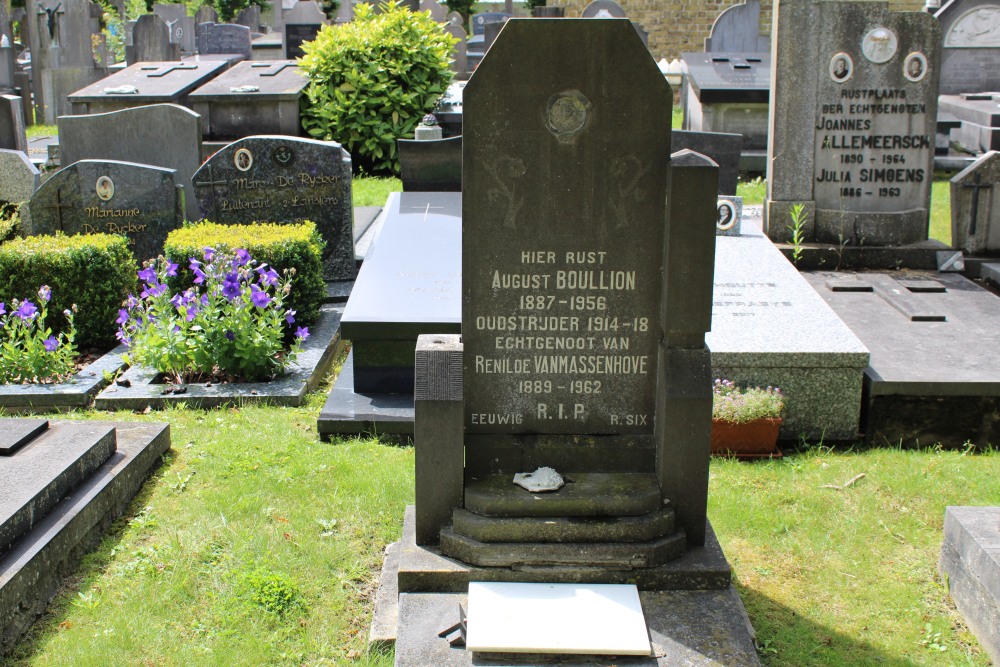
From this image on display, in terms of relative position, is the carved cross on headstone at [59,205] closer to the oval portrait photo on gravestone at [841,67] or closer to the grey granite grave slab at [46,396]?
the grey granite grave slab at [46,396]

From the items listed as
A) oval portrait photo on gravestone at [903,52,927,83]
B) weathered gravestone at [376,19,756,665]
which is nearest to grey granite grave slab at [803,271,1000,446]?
oval portrait photo on gravestone at [903,52,927,83]

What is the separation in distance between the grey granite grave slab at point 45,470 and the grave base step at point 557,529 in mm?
1723

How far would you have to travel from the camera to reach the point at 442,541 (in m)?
3.64

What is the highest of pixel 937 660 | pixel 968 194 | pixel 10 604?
pixel 968 194

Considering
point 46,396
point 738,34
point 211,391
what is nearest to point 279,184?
point 211,391

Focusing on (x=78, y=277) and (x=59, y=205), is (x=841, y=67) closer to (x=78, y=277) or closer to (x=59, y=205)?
(x=78, y=277)

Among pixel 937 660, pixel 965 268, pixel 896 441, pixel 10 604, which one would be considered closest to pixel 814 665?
pixel 937 660

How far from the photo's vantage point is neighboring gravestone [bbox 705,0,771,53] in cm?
2080

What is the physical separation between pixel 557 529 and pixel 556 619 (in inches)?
13.8

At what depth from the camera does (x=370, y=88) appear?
13.4 m

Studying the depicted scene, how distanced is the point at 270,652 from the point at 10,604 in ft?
3.10

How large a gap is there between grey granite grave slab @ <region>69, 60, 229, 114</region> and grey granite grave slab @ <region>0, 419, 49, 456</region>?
9.52m

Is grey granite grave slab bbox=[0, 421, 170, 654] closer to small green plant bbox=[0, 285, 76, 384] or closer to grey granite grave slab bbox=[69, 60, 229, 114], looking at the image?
small green plant bbox=[0, 285, 76, 384]

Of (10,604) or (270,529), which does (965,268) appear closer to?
(270,529)
